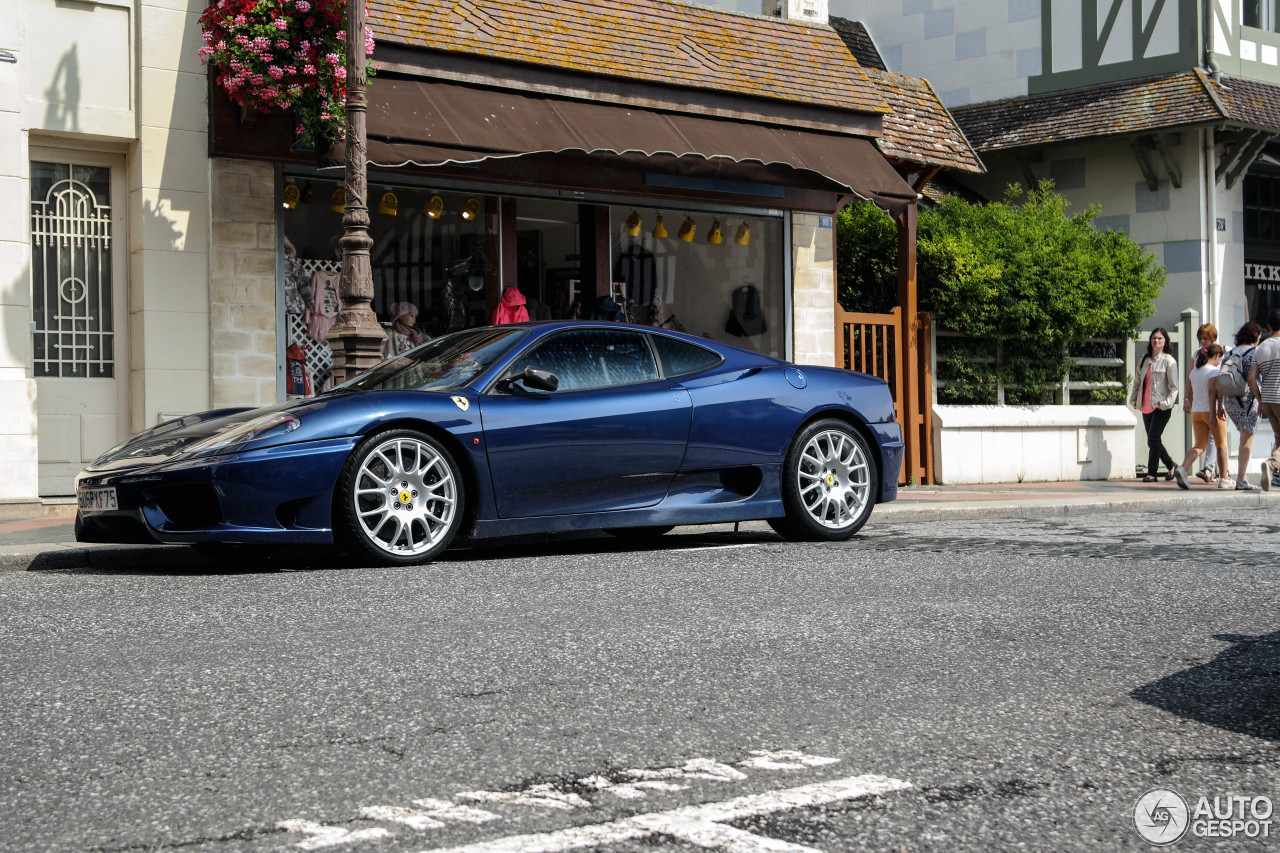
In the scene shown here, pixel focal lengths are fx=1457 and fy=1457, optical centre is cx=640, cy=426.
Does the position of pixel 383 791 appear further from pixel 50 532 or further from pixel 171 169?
pixel 171 169

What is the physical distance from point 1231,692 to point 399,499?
14.1 ft

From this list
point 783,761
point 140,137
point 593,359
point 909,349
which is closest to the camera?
point 783,761

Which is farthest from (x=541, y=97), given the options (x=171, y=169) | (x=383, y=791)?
(x=383, y=791)

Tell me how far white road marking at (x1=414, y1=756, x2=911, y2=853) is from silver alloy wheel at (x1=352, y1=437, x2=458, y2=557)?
440cm

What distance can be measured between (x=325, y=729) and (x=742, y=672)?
1.38 meters

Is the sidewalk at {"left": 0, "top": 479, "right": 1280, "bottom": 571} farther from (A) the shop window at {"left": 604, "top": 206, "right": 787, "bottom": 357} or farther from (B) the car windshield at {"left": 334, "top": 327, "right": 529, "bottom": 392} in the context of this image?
(A) the shop window at {"left": 604, "top": 206, "right": 787, "bottom": 357}

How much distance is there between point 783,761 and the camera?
3521mm

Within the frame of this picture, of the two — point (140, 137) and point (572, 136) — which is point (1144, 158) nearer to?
point (572, 136)

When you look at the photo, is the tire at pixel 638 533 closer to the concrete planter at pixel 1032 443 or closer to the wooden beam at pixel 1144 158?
the concrete planter at pixel 1032 443

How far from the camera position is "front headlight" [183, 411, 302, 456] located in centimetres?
707

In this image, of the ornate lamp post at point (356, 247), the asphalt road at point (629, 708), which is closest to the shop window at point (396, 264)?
the ornate lamp post at point (356, 247)

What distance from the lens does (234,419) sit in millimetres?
7656

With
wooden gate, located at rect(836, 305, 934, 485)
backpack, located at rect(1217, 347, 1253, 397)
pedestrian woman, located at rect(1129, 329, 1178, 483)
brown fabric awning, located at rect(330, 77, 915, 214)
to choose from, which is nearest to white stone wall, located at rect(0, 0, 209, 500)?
brown fabric awning, located at rect(330, 77, 915, 214)

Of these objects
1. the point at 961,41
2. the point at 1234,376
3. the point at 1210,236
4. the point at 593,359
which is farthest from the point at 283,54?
the point at 961,41
